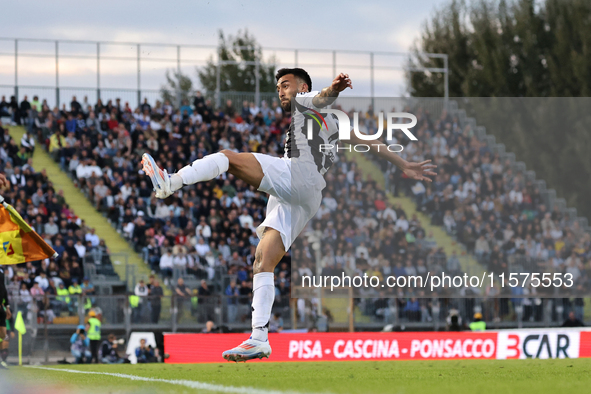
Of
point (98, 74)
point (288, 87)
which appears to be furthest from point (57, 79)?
point (288, 87)

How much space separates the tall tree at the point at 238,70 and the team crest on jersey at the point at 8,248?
2329 centimetres

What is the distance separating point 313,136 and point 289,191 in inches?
23.6

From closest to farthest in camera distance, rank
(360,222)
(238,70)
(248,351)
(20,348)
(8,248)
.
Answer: (248,351) → (8,248) → (20,348) → (360,222) → (238,70)

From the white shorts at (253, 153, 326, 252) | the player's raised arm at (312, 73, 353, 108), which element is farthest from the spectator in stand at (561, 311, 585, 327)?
the player's raised arm at (312, 73, 353, 108)

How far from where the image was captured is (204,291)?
23359 millimetres

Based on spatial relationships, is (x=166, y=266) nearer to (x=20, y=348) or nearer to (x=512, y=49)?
(x=20, y=348)

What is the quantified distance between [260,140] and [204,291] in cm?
996

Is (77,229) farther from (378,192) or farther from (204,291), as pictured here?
(378,192)

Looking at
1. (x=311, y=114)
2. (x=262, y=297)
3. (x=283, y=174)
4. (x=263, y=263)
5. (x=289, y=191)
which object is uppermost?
(x=311, y=114)

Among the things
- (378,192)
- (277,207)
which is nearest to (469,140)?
(378,192)

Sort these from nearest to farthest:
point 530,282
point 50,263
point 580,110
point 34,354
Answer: point 34,354 → point 50,263 → point 530,282 → point 580,110

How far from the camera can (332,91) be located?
7.96 metres

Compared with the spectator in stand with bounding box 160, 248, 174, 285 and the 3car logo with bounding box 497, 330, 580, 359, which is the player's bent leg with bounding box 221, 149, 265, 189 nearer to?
the 3car logo with bounding box 497, 330, 580, 359

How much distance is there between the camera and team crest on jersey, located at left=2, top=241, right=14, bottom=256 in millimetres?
11562
